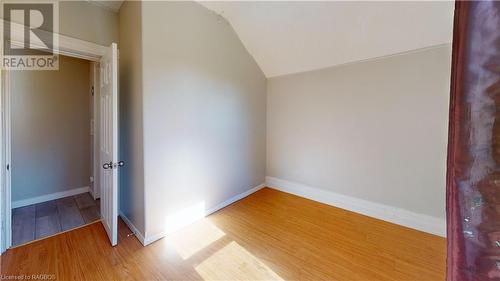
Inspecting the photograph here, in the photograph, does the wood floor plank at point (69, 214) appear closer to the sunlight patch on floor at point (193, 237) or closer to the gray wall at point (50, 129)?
the gray wall at point (50, 129)

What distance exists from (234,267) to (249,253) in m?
0.22

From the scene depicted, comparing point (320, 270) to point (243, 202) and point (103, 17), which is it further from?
point (103, 17)

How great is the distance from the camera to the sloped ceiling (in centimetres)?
190

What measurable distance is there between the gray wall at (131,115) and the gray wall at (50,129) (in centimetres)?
151

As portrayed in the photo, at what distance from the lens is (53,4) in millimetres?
1896

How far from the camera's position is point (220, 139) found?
270 centimetres

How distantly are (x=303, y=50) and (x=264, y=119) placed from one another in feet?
4.29

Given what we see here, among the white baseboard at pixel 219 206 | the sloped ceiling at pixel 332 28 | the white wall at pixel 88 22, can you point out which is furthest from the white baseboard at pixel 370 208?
the white wall at pixel 88 22

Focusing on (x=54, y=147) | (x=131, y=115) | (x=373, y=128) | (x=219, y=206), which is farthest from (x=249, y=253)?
(x=54, y=147)

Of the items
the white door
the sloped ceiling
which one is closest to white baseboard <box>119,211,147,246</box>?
the white door

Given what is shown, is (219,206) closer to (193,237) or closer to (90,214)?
(193,237)

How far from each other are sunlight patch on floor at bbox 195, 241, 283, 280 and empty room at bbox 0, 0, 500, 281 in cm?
1

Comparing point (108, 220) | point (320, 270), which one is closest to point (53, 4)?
point (108, 220)
